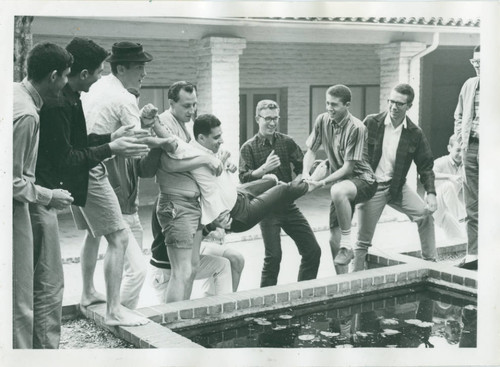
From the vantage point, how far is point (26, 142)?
4.42 metres

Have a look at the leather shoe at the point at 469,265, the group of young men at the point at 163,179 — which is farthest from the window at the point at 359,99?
the leather shoe at the point at 469,265

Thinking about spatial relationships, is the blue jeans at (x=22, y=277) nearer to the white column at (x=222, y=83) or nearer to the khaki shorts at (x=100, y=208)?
the khaki shorts at (x=100, y=208)

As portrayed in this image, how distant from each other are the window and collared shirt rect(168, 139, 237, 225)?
2.69 meters

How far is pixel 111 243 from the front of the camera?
4.96 metres

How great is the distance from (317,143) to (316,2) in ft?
Result: 6.47

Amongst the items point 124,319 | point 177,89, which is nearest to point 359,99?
point 177,89

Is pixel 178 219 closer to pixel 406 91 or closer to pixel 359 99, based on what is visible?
pixel 406 91

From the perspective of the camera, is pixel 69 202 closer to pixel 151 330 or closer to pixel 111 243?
pixel 111 243

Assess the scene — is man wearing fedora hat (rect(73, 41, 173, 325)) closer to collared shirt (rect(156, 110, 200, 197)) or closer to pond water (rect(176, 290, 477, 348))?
collared shirt (rect(156, 110, 200, 197))

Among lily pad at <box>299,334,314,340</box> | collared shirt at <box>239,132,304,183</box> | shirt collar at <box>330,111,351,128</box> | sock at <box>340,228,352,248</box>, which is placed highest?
shirt collar at <box>330,111,351,128</box>

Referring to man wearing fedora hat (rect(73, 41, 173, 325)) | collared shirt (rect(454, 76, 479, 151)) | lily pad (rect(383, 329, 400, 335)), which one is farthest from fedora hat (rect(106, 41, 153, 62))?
collared shirt (rect(454, 76, 479, 151))

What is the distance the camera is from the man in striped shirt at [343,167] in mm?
6469

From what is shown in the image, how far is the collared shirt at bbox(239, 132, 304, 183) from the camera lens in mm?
6449
